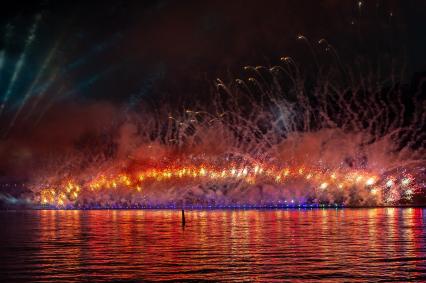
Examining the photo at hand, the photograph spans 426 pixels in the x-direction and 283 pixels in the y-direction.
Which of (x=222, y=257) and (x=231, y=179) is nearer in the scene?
(x=222, y=257)

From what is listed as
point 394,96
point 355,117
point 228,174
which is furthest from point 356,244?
point 228,174

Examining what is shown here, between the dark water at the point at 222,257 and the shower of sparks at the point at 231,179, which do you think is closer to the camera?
the dark water at the point at 222,257

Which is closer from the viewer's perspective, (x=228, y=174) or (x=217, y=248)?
(x=217, y=248)

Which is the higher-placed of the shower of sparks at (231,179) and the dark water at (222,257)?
the shower of sparks at (231,179)

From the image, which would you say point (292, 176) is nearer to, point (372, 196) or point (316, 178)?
A: point (316, 178)

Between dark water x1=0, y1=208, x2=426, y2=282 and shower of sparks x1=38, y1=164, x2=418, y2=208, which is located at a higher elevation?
shower of sparks x1=38, y1=164, x2=418, y2=208

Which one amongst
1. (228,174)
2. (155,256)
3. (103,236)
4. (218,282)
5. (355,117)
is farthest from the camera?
(228,174)

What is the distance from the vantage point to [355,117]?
269 ft

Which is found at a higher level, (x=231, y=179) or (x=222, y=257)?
(x=231, y=179)

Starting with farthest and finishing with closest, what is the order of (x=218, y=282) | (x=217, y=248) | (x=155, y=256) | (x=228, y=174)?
(x=228, y=174) → (x=217, y=248) → (x=155, y=256) → (x=218, y=282)

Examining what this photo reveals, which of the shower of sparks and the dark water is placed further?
the shower of sparks

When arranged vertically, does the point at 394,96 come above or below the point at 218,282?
above

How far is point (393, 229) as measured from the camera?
44.1 meters

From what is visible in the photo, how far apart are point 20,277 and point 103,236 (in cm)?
1967
